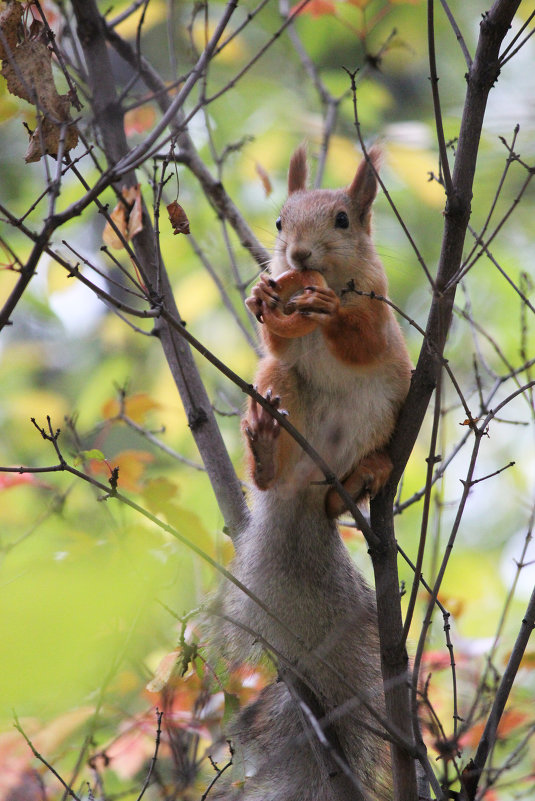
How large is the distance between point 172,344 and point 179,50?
205 inches

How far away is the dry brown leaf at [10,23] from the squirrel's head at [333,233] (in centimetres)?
98

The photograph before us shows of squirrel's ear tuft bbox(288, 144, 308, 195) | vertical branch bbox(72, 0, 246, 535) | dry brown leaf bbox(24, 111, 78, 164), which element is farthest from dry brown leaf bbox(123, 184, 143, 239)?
squirrel's ear tuft bbox(288, 144, 308, 195)

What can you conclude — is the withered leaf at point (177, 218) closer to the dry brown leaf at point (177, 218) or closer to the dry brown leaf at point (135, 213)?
the dry brown leaf at point (177, 218)

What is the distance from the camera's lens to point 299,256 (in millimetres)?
2562

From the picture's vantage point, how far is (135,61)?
119 inches

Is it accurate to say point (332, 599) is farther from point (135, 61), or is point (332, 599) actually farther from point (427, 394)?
point (135, 61)

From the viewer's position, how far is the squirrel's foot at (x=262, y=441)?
246 centimetres

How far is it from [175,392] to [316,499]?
3.00 meters

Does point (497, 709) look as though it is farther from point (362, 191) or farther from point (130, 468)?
point (362, 191)

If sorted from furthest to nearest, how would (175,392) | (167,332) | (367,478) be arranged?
(175,392), (167,332), (367,478)

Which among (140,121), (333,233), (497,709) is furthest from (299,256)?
(140,121)

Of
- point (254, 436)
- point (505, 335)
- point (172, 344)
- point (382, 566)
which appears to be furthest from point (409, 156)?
point (382, 566)

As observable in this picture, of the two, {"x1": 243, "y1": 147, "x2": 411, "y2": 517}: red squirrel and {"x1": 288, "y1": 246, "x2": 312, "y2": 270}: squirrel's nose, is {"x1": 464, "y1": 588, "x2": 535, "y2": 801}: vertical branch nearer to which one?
{"x1": 243, "y1": 147, "x2": 411, "y2": 517}: red squirrel

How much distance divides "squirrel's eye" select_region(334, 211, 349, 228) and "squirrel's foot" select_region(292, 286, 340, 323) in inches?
19.3
